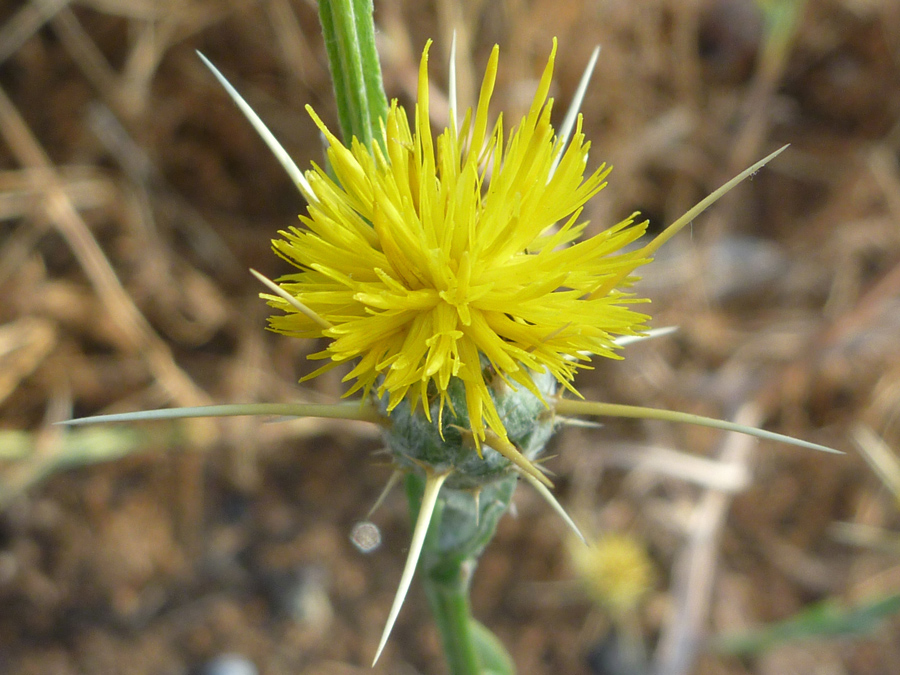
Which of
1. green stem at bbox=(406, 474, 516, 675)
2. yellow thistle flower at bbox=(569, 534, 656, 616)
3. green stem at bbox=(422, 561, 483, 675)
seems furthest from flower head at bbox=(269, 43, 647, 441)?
yellow thistle flower at bbox=(569, 534, 656, 616)

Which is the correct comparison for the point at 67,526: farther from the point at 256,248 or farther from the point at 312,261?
the point at 312,261

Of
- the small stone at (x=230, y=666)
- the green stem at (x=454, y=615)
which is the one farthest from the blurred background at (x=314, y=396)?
the green stem at (x=454, y=615)

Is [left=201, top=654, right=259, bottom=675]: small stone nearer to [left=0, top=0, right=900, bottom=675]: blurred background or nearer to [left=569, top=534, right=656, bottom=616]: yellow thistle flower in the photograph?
[left=0, top=0, right=900, bottom=675]: blurred background

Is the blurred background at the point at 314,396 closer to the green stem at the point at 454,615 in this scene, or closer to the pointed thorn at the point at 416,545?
the green stem at the point at 454,615

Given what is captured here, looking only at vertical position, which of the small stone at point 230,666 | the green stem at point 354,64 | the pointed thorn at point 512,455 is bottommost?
the small stone at point 230,666

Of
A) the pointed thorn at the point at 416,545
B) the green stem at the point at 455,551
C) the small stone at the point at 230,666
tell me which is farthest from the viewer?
the small stone at the point at 230,666
